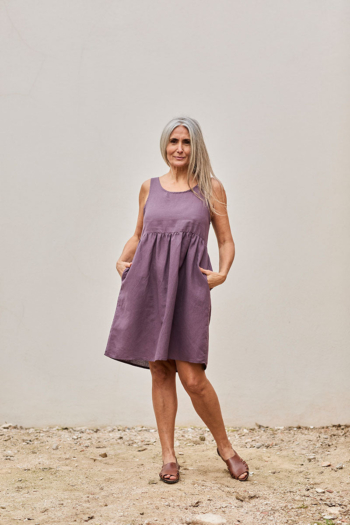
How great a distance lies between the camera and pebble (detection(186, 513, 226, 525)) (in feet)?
6.98

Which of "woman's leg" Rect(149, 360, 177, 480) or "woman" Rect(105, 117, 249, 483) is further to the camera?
"woman's leg" Rect(149, 360, 177, 480)

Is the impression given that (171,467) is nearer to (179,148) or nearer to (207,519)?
(207,519)

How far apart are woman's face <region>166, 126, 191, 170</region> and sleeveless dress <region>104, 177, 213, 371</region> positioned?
163mm

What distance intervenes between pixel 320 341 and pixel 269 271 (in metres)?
0.57

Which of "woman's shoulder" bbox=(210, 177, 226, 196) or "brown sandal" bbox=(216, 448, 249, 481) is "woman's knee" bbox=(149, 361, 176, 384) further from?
"woman's shoulder" bbox=(210, 177, 226, 196)

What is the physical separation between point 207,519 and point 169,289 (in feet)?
3.11

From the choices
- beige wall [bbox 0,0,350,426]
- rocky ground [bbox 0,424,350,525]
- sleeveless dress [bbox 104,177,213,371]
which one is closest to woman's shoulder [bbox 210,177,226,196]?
sleeveless dress [bbox 104,177,213,371]

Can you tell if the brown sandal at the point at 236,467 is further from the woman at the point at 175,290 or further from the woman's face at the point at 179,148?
the woman's face at the point at 179,148

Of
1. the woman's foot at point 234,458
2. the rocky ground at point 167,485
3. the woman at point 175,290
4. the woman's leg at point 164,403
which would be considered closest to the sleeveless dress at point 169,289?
the woman at point 175,290

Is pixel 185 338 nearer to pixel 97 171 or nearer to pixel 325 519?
pixel 325 519

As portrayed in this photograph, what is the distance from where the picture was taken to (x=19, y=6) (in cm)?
361

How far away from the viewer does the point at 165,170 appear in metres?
3.67

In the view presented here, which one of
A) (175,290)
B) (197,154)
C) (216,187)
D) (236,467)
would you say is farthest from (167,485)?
(197,154)

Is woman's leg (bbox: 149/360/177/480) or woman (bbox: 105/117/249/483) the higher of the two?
woman (bbox: 105/117/249/483)
